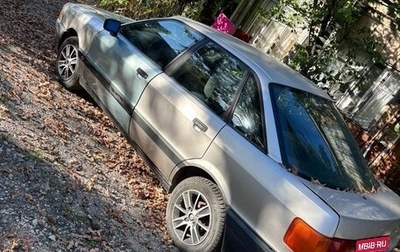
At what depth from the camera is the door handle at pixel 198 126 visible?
378cm

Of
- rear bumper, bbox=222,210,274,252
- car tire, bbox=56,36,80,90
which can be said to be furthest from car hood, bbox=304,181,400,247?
car tire, bbox=56,36,80,90

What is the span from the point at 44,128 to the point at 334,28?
6.29m

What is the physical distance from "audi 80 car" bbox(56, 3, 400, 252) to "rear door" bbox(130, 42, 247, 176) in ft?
0.04

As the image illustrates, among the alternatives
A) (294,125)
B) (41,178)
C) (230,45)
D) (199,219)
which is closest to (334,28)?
(230,45)

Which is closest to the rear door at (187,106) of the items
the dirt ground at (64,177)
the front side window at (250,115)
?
the front side window at (250,115)

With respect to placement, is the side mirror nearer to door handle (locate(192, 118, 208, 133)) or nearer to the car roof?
the car roof

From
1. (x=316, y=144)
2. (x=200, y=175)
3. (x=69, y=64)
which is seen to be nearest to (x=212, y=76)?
(x=200, y=175)

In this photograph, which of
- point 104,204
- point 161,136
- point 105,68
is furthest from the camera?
point 105,68

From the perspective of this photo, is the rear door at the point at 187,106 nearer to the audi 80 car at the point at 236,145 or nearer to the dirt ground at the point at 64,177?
the audi 80 car at the point at 236,145

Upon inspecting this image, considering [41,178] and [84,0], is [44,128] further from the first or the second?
[84,0]

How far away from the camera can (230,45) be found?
432 cm

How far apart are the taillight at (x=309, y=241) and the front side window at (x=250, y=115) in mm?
737

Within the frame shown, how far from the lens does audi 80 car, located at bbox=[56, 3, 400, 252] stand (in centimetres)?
307

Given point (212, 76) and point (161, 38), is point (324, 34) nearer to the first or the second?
point (161, 38)
